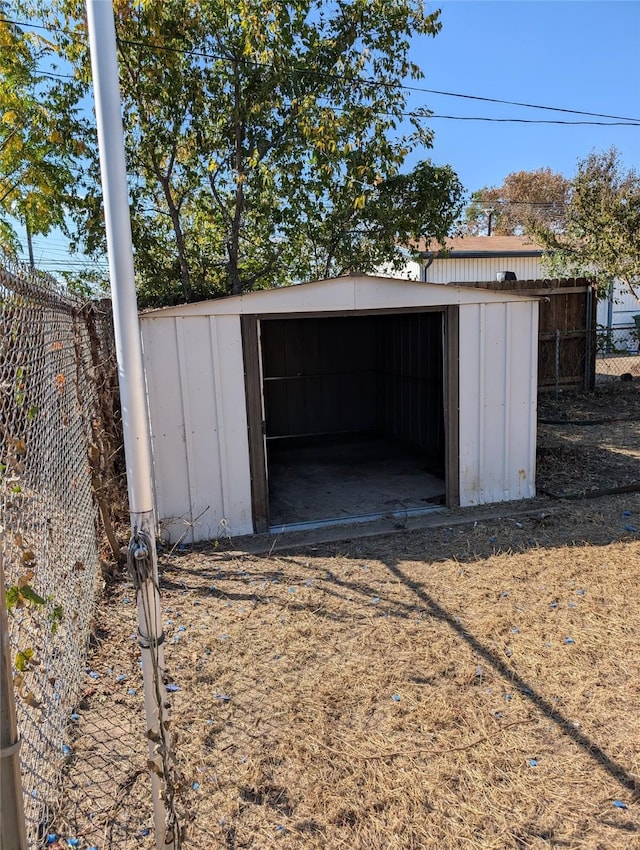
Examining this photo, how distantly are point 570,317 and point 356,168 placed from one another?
6400mm

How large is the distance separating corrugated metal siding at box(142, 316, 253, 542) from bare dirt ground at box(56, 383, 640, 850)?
0.40 metres

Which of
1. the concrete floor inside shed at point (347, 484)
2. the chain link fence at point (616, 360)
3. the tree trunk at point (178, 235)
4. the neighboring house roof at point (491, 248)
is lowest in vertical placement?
the concrete floor inside shed at point (347, 484)

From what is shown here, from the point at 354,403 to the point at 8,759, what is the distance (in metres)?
9.64

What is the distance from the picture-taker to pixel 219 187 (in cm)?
953

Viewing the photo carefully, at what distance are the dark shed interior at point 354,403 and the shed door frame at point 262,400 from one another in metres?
1.20

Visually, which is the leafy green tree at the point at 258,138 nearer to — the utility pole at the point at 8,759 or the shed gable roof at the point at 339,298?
the shed gable roof at the point at 339,298

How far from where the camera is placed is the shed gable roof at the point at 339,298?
539 centimetres

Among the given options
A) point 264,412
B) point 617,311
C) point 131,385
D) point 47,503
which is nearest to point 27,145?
point 264,412

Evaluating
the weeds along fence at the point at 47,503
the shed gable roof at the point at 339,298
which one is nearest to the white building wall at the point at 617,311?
the shed gable roof at the point at 339,298

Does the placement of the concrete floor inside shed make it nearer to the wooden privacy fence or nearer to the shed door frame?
the shed door frame

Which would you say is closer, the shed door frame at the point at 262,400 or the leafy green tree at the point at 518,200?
the shed door frame at the point at 262,400

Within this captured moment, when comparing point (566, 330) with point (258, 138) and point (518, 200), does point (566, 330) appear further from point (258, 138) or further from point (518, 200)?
point (518, 200)

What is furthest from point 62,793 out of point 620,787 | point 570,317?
point 570,317

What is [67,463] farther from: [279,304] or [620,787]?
[620,787]
